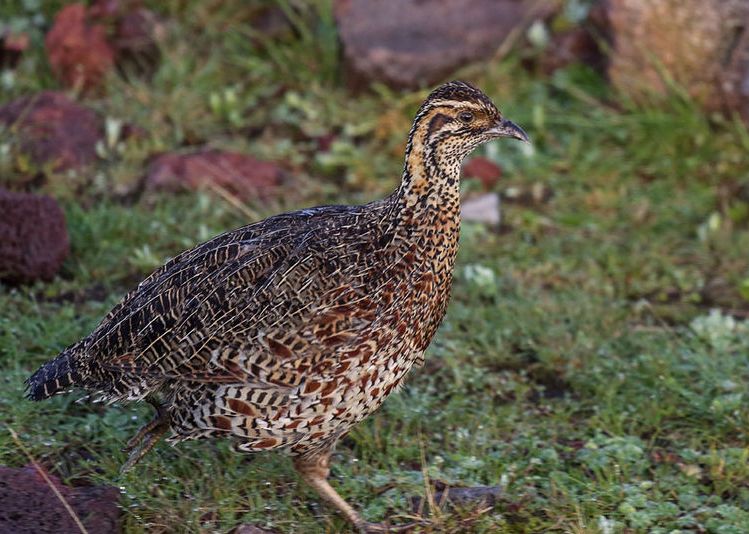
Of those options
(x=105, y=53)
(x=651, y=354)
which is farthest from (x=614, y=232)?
(x=105, y=53)

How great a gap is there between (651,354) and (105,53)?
4491 mm

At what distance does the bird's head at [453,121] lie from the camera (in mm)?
4426

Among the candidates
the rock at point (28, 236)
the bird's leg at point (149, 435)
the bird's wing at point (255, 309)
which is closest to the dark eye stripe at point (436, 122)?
the bird's wing at point (255, 309)

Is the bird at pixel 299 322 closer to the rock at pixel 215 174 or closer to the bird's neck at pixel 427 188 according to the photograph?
the bird's neck at pixel 427 188

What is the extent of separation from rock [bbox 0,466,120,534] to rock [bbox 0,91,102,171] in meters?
3.29

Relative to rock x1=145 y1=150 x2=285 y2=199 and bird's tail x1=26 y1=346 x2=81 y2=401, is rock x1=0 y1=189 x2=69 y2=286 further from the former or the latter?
bird's tail x1=26 y1=346 x2=81 y2=401

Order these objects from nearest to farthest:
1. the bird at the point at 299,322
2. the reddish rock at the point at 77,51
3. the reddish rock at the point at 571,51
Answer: the bird at the point at 299,322, the reddish rock at the point at 77,51, the reddish rock at the point at 571,51

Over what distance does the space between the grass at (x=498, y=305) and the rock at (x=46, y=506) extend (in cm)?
13

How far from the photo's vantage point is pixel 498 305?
605 cm

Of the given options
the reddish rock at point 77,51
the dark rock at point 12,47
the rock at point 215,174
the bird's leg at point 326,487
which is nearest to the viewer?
the bird's leg at point 326,487

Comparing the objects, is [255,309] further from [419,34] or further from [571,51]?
[571,51]

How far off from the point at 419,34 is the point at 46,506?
198 inches

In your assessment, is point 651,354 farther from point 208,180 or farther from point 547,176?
point 208,180

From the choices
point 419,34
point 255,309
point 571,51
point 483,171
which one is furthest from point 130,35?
point 255,309
